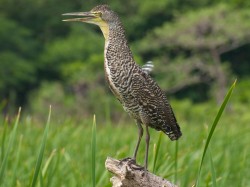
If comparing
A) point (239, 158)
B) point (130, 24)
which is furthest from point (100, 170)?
point (130, 24)

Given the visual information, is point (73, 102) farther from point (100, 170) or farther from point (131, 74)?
point (131, 74)

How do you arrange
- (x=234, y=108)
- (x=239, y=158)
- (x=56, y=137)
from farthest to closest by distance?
(x=234, y=108) < (x=56, y=137) < (x=239, y=158)

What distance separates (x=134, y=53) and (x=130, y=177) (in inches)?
1042

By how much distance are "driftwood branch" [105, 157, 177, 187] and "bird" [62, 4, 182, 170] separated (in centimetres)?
14

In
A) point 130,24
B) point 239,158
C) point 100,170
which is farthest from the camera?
point 130,24

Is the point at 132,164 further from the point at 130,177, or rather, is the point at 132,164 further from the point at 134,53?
the point at 134,53

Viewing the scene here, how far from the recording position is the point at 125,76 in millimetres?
2768

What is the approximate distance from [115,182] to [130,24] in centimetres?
2926

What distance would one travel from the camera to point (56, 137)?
622 cm

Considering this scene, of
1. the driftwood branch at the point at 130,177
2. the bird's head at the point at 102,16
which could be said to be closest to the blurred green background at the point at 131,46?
the bird's head at the point at 102,16

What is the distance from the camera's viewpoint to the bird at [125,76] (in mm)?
2773

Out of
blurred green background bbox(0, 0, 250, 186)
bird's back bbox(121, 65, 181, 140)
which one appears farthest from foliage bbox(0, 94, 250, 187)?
blurred green background bbox(0, 0, 250, 186)

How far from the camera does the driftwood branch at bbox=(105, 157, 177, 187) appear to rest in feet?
8.69

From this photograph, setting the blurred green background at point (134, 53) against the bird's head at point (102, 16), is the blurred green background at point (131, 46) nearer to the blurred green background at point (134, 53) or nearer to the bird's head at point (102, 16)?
the blurred green background at point (134, 53)
